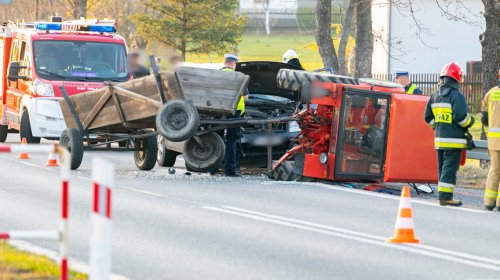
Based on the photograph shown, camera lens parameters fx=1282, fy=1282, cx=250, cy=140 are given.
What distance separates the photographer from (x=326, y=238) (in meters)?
12.3

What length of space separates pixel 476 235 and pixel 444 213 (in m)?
2.19

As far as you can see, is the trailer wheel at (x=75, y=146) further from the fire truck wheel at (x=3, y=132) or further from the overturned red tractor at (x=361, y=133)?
the fire truck wheel at (x=3, y=132)

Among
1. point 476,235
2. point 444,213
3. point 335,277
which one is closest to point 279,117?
point 444,213

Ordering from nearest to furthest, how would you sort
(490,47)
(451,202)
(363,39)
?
(451,202)
(490,47)
(363,39)

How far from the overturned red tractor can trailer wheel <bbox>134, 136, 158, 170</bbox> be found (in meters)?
2.67

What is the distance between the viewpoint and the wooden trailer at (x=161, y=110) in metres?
18.5

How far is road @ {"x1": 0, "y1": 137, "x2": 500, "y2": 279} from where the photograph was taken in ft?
33.7

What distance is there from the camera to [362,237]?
12.4m

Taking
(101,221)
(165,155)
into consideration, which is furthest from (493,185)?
(101,221)

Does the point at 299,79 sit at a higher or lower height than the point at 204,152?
higher

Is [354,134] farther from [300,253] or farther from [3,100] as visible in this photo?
[3,100]

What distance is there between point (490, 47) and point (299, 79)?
611cm

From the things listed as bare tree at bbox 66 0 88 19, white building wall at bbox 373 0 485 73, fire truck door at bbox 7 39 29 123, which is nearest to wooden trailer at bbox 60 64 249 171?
fire truck door at bbox 7 39 29 123

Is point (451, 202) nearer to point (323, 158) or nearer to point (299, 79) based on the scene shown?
point (323, 158)
